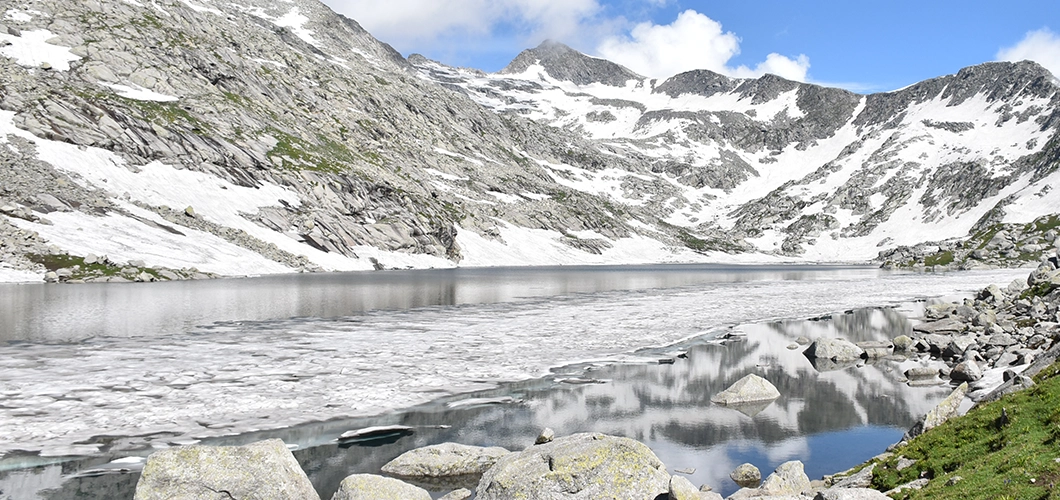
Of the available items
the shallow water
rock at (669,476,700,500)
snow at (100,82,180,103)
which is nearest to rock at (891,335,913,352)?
the shallow water

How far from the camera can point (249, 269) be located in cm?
10288

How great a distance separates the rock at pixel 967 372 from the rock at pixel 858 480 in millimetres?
15174

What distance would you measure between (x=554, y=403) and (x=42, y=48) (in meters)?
177

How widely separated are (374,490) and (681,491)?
251 inches

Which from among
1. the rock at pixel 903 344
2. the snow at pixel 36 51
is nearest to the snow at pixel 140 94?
the snow at pixel 36 51

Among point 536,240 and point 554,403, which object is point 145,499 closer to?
point 554,403

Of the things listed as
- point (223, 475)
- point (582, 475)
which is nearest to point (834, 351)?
point (582, 475)

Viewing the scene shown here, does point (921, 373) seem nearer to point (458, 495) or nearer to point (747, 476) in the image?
point (747, 476)

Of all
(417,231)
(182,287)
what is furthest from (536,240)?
(182,287)

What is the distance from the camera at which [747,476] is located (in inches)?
605

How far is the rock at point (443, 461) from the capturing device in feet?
51.5

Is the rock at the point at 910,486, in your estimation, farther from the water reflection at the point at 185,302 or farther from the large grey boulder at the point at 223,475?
the water reflection at the point at 185,302

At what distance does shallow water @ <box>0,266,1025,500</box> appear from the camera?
1794 centimetres

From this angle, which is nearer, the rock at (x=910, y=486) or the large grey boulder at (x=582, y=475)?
the large grey boulder at (x=582, y=475)
